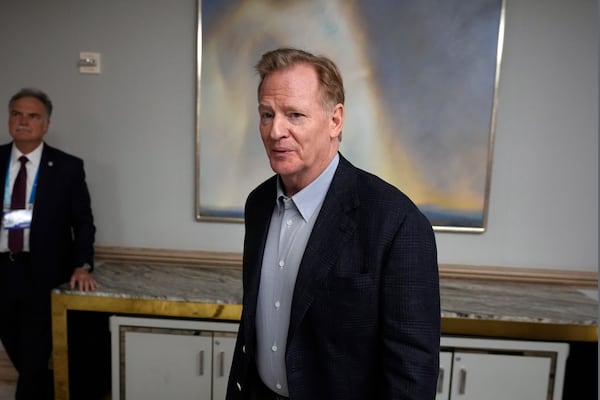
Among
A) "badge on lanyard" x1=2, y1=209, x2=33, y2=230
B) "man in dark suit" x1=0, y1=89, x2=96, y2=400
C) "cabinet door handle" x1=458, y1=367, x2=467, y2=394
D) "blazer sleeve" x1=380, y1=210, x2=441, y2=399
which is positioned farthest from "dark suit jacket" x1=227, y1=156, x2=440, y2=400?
"badge on lanyard" x1=2, y1=209, x2=33, y2=230

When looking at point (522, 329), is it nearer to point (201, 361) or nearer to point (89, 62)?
point (201, 361)

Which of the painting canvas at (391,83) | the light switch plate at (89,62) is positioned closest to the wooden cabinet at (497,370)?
the painting canvas at (391,83)

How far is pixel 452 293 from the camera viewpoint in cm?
239

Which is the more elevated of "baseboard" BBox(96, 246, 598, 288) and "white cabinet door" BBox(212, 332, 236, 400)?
"baseboard" BBox(96, 246, 598, 288)

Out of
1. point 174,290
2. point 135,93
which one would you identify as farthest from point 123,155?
point 174,290

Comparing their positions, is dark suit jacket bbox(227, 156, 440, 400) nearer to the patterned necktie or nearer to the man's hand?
the man's hand

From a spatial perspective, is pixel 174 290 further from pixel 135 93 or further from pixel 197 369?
pixel 135 93

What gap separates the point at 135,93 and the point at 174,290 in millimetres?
1226

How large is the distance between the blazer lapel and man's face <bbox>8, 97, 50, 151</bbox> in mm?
1865

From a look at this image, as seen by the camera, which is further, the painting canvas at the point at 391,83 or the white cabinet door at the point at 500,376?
the painting canvas at the point at 391,83

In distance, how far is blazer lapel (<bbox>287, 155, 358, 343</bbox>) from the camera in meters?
1.09

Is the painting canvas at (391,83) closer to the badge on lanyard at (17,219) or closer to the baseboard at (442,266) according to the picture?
the baseboard at (442,266)

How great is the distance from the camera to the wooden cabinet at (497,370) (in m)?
2.10

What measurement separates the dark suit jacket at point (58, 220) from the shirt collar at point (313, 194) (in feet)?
5.46
